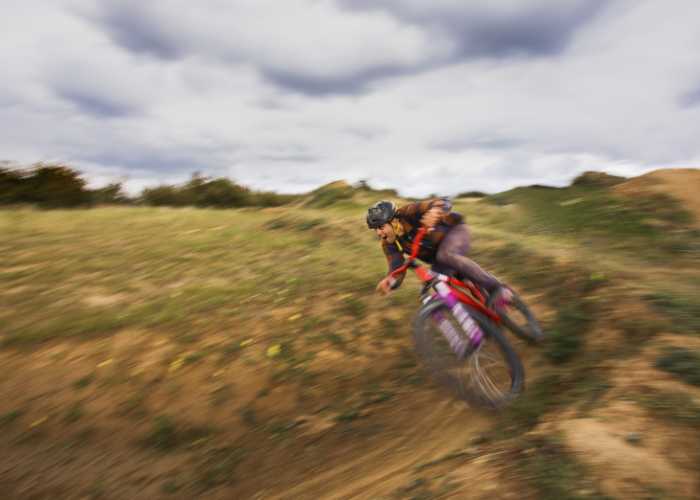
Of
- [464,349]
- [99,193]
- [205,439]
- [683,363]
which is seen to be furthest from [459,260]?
[99,193]

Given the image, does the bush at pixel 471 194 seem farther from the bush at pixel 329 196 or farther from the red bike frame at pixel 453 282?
the red bike frame at pixel 453 282

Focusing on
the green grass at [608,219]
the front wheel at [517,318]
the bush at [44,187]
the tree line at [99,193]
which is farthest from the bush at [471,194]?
the bush at [44,187]

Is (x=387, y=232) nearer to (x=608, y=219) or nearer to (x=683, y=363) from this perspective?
(x=683, y=363)

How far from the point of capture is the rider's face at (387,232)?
3934 millimetres

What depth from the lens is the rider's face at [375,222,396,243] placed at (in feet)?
12.9

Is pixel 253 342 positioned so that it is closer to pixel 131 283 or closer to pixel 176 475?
pixel 176 475

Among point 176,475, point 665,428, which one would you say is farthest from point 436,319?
point 176,475

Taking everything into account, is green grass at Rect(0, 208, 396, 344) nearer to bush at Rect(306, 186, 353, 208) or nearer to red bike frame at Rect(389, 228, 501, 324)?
→ red bike frame at Rect(389, 228, 501, 324)

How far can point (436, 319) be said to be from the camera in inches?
145

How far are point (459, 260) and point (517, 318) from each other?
110 cm

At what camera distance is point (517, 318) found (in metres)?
4.34

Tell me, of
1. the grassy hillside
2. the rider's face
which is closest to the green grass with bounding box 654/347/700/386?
the grassy hillside

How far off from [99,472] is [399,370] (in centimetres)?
317

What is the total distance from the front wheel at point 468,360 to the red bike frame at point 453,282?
7.2 inches
